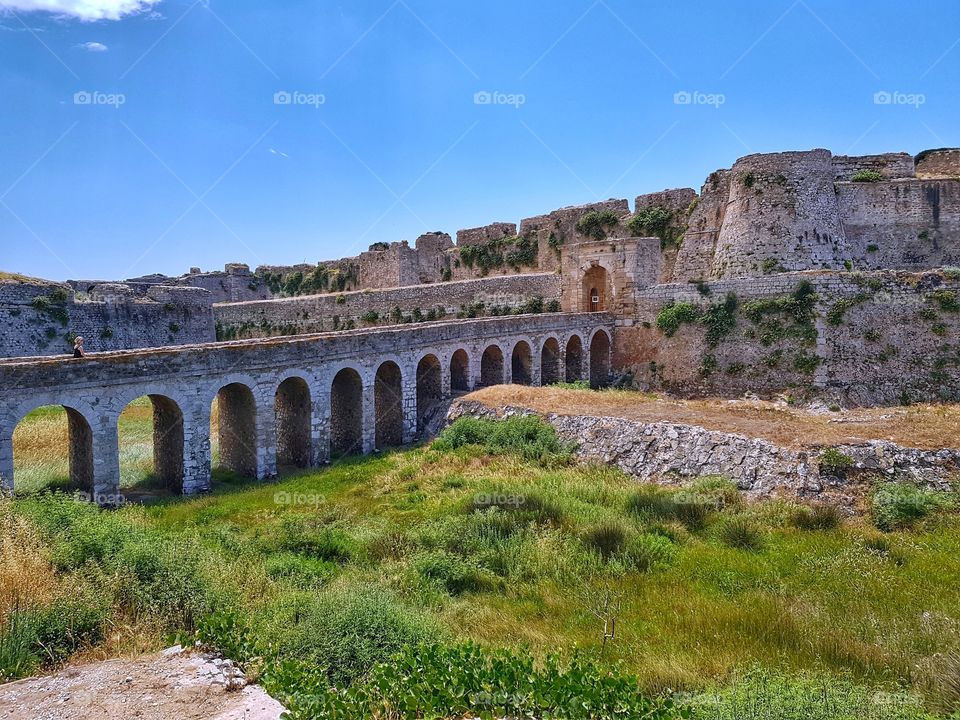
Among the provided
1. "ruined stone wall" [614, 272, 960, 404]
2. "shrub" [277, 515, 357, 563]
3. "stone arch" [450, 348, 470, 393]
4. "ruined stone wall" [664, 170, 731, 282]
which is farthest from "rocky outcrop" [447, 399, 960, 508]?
"ruined stone wall" [664, 170, 731, 282]

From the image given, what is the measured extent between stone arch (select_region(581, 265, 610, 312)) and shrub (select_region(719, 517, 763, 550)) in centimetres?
1892

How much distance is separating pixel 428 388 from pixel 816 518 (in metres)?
13.2

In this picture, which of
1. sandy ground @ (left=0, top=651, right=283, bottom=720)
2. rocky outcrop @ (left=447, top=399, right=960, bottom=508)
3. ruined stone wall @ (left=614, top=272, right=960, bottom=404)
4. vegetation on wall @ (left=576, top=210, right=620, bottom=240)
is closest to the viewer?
sandy ground @ (left=0, top=651, right=283, bottom=720)

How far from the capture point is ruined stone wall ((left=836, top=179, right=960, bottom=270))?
23938 mm

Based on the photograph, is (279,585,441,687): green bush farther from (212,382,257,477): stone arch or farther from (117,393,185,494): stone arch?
(212,382,257,477): stone arch

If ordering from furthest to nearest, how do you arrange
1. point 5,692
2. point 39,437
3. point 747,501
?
point 39,437
point 747,501
point 5,692

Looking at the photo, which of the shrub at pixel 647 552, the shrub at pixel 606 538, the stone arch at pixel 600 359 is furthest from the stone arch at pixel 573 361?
the shrub at pixel 647 552

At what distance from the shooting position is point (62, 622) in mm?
6316

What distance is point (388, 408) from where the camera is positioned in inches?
765

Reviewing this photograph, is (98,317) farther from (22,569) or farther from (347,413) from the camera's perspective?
(22,569)

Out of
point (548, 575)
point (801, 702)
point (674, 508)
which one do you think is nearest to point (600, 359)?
point (674, 508)

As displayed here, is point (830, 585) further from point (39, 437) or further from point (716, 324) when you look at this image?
point (39, 437)

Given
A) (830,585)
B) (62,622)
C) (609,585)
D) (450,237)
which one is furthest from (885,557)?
(450,237)

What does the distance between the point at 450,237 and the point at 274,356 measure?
23.8m
